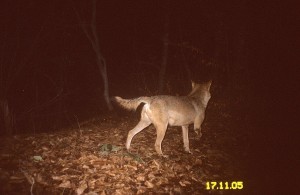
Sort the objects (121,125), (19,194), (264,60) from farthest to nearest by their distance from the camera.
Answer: (264,60)
(121,125)
(19,194)

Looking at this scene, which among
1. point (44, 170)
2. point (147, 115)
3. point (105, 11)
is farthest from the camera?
point (105, 11)

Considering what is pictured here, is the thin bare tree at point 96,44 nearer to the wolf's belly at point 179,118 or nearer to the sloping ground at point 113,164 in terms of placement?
the sloping ground at point 113,164

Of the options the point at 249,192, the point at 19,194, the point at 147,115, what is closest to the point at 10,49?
the point at 147,115

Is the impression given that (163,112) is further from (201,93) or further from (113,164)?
(201,93)

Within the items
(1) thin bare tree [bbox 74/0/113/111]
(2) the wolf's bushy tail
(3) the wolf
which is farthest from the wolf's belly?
(1) thin bare tree [bbox 74/0/113/111]

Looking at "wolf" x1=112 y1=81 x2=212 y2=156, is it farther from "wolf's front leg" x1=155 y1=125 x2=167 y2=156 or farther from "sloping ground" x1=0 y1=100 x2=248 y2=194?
"sloping ground" x1=0 y1=100 x2=248 y2=194

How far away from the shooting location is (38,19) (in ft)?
48.8

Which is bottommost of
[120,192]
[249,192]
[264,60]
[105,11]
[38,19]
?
[249,192]

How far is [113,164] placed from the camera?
7.05 m

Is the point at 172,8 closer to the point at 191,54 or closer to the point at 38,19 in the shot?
the point at 191,54

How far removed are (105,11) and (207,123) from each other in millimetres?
12817

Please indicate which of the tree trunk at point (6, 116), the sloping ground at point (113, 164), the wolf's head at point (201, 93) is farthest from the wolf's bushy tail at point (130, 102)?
the tree trunk at point (6, 116)

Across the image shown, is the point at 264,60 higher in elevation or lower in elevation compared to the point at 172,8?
lower

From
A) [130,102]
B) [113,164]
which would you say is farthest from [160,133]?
[113,164]
